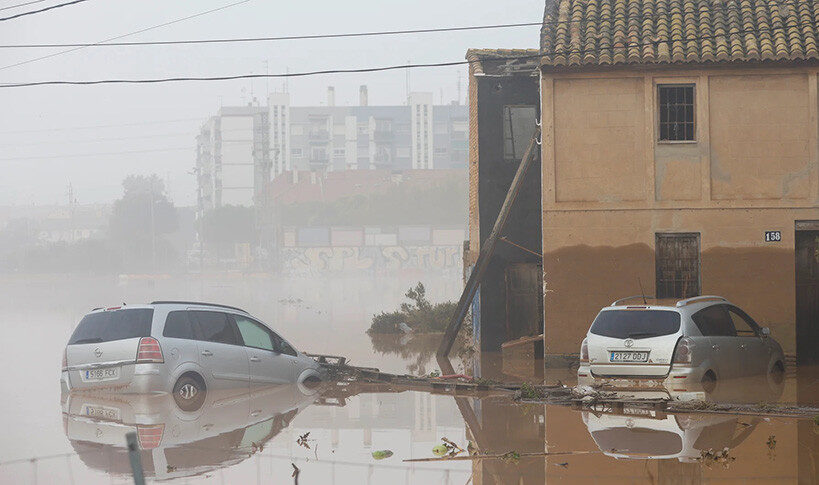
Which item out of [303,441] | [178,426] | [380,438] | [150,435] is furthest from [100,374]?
[380,438]

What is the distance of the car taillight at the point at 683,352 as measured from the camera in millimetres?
15289

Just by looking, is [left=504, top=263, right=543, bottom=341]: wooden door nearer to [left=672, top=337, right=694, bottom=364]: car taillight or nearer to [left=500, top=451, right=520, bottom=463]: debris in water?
[left=672, top=337, right=694, bottom=364]: car taillight

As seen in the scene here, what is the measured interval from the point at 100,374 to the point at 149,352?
101cm

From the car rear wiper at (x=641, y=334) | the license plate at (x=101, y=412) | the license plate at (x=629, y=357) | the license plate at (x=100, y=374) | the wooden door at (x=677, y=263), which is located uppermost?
the wooden door at (x=677, y=263)

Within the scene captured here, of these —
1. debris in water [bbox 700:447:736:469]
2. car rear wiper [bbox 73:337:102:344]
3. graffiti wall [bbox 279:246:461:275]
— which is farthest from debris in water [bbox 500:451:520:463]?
graffiti wall [bbox 279:246:461:275]

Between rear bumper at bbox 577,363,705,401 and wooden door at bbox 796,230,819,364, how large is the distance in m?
8.62

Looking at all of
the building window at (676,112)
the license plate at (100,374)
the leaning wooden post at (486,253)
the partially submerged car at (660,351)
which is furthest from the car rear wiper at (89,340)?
the building window at (676,112)

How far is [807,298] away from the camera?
22984 millimetres

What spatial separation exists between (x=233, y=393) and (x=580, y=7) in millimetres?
12481

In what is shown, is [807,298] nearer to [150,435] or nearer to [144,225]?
[150,435]

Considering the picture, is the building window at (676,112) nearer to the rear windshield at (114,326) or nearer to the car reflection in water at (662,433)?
the car reflection in water at (662,433)

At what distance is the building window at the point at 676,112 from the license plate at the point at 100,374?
12287mm

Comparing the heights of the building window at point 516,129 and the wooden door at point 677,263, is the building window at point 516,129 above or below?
above

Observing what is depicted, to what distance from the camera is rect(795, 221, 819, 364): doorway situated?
2272 centimetres
